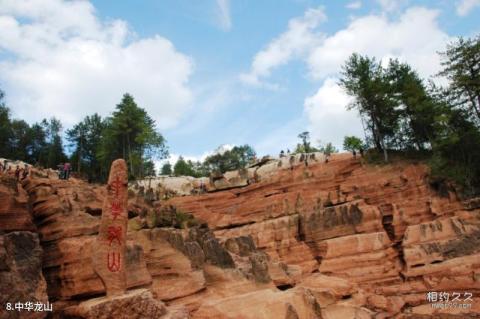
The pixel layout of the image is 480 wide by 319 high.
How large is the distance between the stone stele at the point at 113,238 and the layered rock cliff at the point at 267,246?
1.67 feet

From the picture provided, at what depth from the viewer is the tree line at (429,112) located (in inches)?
1000

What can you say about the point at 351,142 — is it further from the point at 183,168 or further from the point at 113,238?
the point at 113,238

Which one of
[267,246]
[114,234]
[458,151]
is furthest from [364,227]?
[114,234]

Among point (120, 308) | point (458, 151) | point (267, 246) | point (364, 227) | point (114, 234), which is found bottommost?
point (120, 308)

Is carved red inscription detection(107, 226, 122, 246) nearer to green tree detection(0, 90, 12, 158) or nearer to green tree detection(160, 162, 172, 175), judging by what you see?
green tree detection(0, 90, 12, 158)

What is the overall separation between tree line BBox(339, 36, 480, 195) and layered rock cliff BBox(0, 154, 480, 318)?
1974 millimetres

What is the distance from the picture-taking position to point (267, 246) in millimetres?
25625

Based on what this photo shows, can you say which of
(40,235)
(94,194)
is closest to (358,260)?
(94,194)

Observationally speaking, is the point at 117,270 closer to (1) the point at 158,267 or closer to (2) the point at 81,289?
(2) the point at 81,289

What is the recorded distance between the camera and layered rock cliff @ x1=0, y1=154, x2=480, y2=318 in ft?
40.0

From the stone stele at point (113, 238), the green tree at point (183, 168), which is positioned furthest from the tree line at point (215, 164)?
the stone stele at point (113, 238)

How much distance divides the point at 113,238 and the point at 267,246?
14992mm

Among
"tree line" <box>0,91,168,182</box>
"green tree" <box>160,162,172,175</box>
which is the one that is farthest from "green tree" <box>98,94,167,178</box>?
"green tree" <box>160,162,172,175</box>

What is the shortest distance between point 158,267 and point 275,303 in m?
4.67
